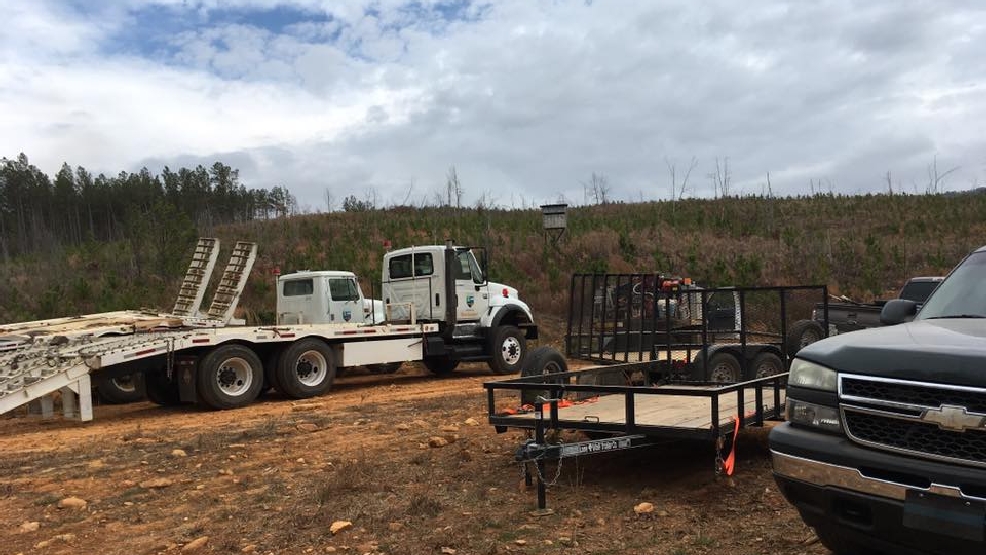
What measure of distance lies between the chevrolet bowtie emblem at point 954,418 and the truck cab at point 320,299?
1296cm

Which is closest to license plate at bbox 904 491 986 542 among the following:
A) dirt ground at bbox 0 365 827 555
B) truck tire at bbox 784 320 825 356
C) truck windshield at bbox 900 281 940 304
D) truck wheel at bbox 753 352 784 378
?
dirt ground at bbox 0 365 827 555

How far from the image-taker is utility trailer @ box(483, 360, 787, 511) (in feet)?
17.6

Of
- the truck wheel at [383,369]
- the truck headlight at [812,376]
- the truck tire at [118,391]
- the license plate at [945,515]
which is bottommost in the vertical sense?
the truck wheel at [383,369]

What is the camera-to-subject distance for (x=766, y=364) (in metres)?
9.09

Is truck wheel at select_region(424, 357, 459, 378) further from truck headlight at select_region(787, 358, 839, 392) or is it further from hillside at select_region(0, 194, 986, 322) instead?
truck headlight at select_region(787, 358, 839, 392)

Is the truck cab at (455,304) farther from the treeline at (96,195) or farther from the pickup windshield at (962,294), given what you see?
the treeline at (96,195)

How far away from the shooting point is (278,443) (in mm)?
8320

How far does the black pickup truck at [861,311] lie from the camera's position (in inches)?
513

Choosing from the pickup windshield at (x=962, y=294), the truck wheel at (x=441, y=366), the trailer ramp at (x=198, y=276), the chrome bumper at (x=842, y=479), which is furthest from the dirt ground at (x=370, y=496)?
the truck wheel at (x=441, y=366)

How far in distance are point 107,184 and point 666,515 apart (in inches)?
2397

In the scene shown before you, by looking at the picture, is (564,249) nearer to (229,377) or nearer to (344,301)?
(344,301)

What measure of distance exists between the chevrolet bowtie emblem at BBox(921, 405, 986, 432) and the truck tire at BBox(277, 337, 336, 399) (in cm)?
1071

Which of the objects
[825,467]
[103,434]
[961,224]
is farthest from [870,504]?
[961,224]

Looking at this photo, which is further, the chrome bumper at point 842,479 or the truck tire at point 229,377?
the truck tire at point 229,377
